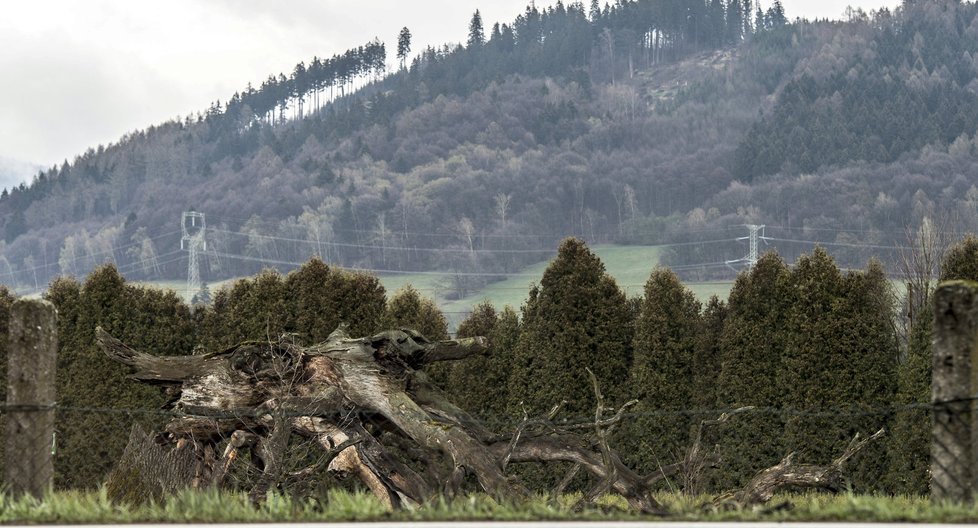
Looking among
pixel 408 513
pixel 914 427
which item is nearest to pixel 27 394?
pixel 408 513

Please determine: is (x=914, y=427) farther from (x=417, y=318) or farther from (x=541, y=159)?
(x=541, y=159)

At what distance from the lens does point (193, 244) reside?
393 ft

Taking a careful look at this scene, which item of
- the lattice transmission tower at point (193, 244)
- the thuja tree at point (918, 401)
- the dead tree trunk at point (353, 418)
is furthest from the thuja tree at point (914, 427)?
the lattice transmission tower at point (193, 244)

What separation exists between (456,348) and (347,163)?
5232 inches

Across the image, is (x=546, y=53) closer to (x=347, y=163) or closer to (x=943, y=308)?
(x=347, y=163)

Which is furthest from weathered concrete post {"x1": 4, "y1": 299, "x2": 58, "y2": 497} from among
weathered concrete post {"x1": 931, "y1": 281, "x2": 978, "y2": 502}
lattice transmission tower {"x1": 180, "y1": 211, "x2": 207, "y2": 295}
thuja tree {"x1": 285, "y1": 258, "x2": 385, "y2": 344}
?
lattice transmission tower {"x1": 180, "y1": 211, "x2": 207, "y2": 295}

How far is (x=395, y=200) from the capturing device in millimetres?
131625

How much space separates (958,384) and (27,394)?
6.16 meters

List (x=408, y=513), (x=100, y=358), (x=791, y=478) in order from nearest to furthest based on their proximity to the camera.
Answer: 1. (x=408, y=513)
2. (x=791, y=478)
3. (x=100, y=358)

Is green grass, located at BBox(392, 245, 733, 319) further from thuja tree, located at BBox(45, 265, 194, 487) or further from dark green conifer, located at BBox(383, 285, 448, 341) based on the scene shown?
thuja tree, located at BBox(45, 265, 194, 487)

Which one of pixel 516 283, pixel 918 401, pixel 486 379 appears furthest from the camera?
pixel 516 283

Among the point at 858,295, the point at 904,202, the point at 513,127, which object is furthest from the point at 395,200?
the point at 858,295

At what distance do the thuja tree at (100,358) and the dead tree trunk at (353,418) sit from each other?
7466mm

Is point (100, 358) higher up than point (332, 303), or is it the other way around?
point (332, 303)
